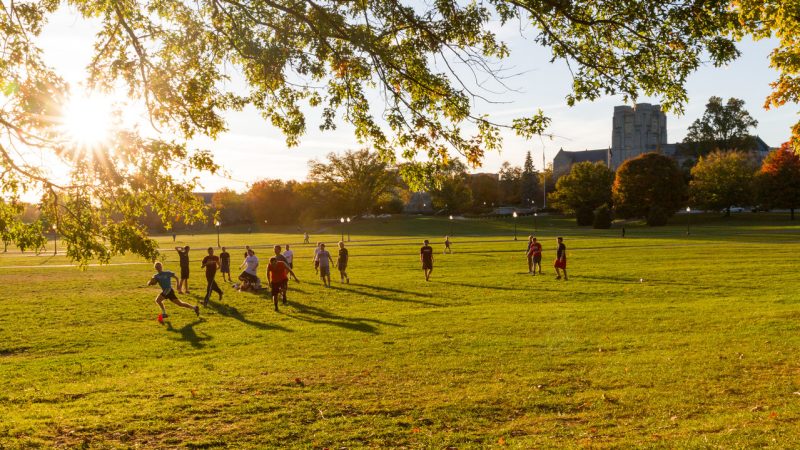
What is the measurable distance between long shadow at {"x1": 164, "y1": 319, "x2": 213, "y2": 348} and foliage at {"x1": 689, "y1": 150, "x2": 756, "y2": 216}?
297 ft

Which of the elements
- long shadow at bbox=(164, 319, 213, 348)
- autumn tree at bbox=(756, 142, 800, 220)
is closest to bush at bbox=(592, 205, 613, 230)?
autumn tree at bbox=(756, 142, 800, 220)

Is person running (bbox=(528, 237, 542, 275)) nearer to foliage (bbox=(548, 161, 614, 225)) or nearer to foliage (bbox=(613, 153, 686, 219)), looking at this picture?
foliage (bbox=(613, 153, 686, 219))

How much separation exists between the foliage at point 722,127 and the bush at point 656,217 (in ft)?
132

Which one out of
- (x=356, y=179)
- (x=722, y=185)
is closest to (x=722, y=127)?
(x=722, y=185)

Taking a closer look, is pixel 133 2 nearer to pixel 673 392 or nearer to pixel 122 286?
pixel 673 392

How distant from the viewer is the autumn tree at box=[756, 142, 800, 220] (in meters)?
85.2

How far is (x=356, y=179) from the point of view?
118812 millimetres

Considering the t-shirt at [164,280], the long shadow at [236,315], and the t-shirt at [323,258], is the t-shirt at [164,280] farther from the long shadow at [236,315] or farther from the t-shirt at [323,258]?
the t-shirt at [323,258]

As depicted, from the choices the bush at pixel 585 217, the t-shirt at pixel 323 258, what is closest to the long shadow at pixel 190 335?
the t-shirt at pixel 323 258

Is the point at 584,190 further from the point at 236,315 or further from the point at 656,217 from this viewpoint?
the point at 236,315

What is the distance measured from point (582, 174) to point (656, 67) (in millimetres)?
97023

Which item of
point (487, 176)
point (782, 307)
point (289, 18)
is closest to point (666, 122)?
point (487, 176)

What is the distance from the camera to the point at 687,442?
24.6ft

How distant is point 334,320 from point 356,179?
333ft
